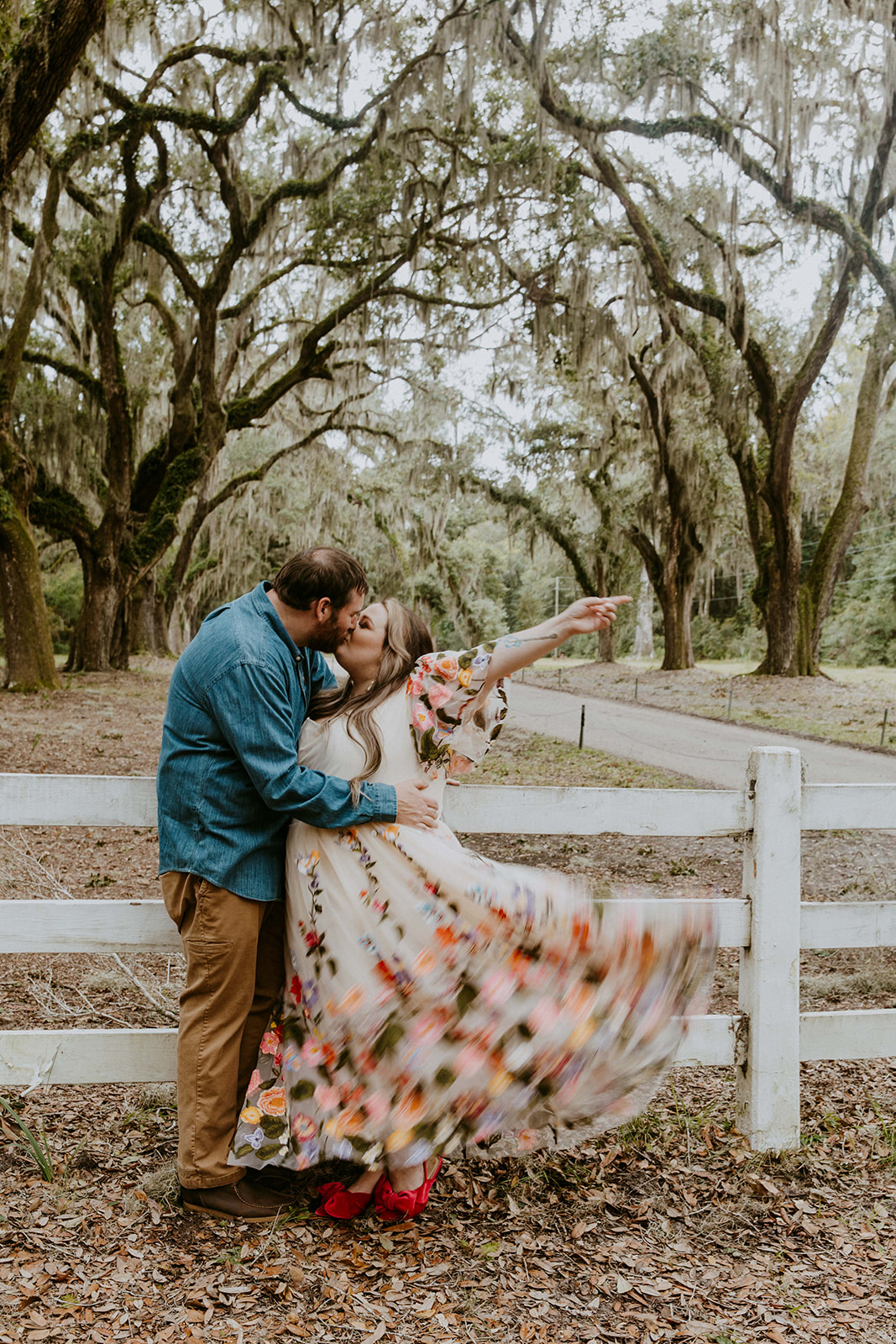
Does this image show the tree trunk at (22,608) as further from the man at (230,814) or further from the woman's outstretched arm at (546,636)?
the woman's outstretched arm at (546,636)

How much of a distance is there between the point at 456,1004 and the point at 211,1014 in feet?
2.09

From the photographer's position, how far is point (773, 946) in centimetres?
299

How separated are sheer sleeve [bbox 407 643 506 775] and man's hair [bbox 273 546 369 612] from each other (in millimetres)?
290

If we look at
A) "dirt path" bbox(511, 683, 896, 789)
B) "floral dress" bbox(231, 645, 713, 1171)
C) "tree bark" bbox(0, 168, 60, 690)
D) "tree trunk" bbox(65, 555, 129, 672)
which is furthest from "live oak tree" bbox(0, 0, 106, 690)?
"floral dress" bbox(231, 645, 713, 1171)

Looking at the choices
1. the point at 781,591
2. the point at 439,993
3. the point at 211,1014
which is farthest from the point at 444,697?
the point at 781,591

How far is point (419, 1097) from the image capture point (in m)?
2.51

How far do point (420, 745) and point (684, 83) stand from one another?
13400mm

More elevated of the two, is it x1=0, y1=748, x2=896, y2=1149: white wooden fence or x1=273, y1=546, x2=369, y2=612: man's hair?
x1=273, y1=546, x2=369, y2=612: man's hair

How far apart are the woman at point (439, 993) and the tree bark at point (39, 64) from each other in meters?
7.49

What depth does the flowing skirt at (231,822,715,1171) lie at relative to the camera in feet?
8.21

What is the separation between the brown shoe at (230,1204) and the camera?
2.57 meters

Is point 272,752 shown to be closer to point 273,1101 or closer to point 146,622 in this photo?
point 273,1101

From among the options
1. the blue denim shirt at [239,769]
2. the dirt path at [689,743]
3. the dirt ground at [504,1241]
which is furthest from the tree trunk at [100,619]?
the blue denim shirt at [239,769]

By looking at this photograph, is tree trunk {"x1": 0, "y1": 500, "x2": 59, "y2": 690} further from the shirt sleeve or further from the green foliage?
the shirt sleeve
